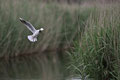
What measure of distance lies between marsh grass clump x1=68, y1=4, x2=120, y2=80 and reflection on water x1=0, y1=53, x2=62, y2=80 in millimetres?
2211

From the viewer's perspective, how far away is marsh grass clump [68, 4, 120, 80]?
8.67 m

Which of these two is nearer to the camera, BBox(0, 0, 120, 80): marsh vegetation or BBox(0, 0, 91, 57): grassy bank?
BBox(0, 0, 120, 80): marsh vegetation

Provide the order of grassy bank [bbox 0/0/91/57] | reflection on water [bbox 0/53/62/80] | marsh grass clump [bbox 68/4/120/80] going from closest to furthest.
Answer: marsh grass clump [bbox 68/4/120/80] < reflection on water [bbox 0/53/62/80] < grassy bank [bbox 0/0/91/57]

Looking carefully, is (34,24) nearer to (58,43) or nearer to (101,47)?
(58,43)

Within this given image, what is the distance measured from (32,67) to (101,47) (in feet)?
16.2

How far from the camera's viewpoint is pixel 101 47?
346 inches

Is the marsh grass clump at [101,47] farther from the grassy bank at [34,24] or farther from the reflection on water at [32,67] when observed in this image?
the grassy bank at [34,24]

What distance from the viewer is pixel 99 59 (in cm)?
878

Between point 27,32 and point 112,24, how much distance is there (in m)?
6.95

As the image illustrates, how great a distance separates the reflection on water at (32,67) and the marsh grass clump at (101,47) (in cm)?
221

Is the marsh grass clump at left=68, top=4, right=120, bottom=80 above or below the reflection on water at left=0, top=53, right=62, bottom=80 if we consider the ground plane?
above

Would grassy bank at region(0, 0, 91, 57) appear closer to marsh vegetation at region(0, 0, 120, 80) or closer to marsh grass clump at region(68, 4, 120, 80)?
marsh vegetation at region(0, 0, 120, 80)

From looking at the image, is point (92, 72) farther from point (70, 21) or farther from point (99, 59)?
point (70, 21)

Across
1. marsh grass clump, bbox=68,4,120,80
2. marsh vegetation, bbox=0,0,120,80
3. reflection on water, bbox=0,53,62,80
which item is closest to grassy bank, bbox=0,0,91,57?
marsh vegetation, bbox=0,0,120,80
